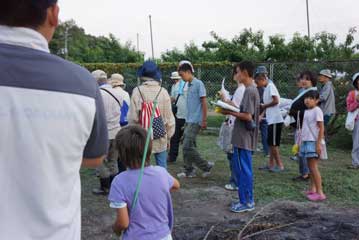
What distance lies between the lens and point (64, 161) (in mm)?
1423

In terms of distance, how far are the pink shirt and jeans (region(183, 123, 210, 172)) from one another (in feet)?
5.54

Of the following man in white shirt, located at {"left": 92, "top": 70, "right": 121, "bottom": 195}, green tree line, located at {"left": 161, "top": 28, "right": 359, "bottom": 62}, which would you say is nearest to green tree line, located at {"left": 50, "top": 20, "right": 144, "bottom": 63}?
green tree line, located at {"left": 161, "top": 28, "right": 359, "bottom": 62}

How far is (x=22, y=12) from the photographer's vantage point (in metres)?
1.35

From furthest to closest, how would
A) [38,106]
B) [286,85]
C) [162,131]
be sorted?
[286,85] → [162,131] → [38,106]

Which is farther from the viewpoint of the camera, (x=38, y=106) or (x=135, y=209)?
(x=135, y=209)

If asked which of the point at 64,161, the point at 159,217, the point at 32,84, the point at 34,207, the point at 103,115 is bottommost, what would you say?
the point at 159,217

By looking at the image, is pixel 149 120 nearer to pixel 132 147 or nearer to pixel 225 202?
pixel 225 202

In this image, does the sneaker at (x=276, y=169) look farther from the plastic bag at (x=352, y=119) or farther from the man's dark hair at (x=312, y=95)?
the man's dark hair at (x=312, y=95)

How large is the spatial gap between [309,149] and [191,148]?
1.85 m

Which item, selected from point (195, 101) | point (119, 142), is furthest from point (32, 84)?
point (195, 101)

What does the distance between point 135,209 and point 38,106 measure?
137 cm

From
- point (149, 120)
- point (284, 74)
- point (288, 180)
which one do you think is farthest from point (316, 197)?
point (284, 74)

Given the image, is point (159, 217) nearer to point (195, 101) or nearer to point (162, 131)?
point (162, 131)

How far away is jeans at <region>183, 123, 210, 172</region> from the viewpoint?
6.79 meters
